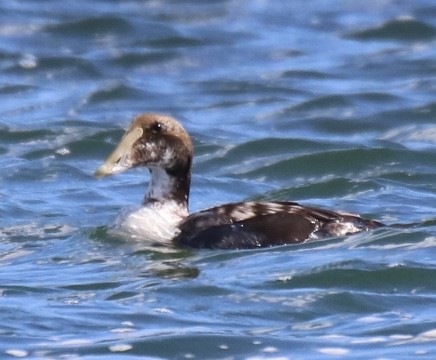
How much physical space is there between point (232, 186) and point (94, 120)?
338 centimetres

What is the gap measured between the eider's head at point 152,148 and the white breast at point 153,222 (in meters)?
0.33

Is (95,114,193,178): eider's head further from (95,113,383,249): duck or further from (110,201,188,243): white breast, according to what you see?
(110,201,188,243): white breast

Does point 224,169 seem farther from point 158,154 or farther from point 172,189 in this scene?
point 158,154

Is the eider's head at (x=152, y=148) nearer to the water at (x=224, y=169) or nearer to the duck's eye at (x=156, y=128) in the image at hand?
the duck's eye at (x=156, y=128)

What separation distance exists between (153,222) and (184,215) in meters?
0.27

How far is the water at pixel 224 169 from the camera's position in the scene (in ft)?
36.2

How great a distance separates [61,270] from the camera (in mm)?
12859

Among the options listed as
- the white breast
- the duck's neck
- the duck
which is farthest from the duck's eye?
the white breast

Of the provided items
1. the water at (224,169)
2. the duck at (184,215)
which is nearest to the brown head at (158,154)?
the duck at (184,215)

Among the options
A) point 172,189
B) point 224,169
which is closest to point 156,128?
point 172,189

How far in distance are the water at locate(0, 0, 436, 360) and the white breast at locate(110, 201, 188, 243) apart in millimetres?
168

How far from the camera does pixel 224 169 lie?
57.2ft

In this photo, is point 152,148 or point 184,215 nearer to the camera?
point 152,148

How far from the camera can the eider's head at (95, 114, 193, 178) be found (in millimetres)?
13336
